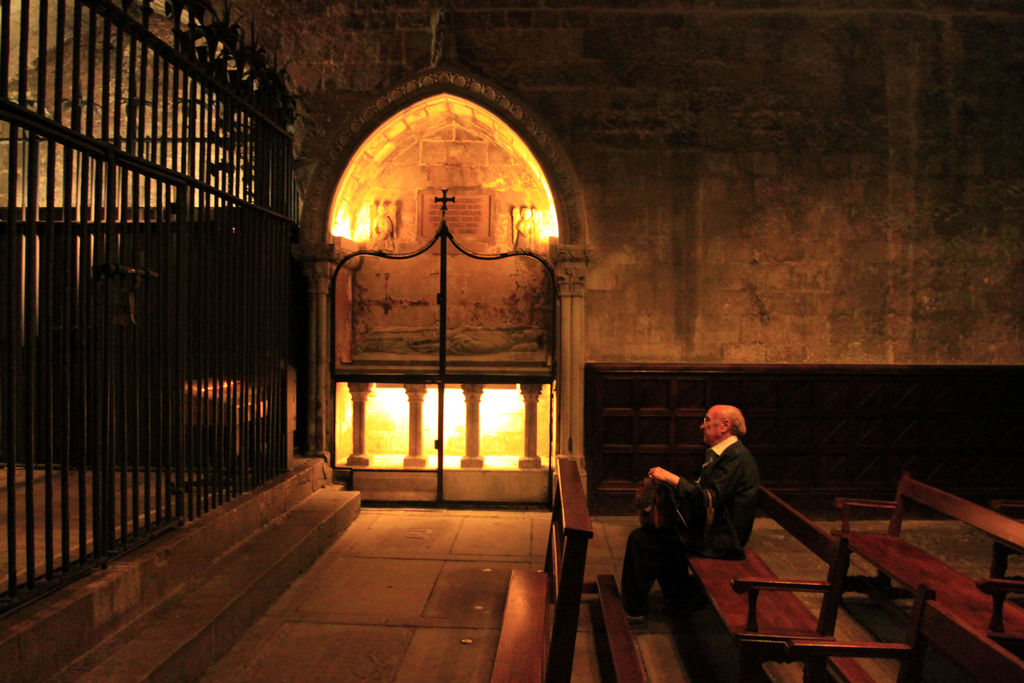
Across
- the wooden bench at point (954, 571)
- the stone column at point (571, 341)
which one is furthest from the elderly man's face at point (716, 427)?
the stone column at point (571, 341)

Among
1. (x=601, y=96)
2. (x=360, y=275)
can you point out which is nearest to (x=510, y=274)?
(x=360, y=275)

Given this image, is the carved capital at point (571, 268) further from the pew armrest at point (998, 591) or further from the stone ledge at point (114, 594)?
the pew armrest at point (998, 591)

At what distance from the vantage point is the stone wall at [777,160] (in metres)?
6.35

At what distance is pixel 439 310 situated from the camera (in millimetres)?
7199

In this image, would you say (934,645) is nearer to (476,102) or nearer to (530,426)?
(530,426)

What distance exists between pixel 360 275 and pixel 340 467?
6.90 feet

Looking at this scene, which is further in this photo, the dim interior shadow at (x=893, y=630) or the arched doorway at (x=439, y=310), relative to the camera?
the arched doorway at (x=439, y=310)

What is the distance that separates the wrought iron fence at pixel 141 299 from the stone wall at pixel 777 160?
1831 millimetres

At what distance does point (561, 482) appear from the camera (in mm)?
3564

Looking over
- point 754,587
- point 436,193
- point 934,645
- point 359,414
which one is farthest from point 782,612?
point 436,193

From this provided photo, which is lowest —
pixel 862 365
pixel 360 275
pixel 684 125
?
pixel 862 365

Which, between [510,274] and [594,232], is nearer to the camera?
[594,232]

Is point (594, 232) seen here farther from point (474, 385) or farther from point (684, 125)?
point (474, 385)

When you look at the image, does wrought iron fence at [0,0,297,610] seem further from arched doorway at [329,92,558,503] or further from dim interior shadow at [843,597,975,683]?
dim interior shadow at [843,597,975,683]
